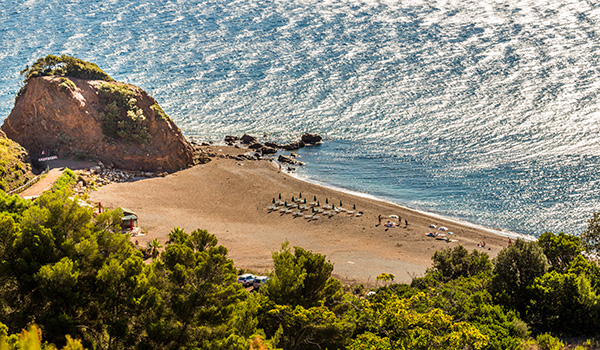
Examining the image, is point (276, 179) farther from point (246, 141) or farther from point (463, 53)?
point (463, 53)

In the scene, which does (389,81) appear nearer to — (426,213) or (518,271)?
(426,213)

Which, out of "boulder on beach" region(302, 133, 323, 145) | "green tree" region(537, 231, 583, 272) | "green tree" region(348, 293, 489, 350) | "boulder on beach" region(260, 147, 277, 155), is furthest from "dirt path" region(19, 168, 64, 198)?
"green tree" region(537, 231, 583, 272)

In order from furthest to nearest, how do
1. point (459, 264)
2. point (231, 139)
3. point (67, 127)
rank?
point (231, 139)
point (67, 127)
point (459, 264)

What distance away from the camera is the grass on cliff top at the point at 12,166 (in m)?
48.9

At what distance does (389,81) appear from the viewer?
92.8 meters

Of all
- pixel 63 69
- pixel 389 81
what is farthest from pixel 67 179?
pixel 389 81

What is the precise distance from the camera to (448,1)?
122 m

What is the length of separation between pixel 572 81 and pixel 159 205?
223 feet

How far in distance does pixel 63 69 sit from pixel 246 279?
4189 centimetres

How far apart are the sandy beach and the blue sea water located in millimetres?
5194

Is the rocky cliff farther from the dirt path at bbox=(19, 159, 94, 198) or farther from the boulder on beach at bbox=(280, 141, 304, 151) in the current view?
the boulder on beach at bbox=(280, 141, 304, 151)

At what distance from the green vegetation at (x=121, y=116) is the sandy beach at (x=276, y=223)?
6725mm

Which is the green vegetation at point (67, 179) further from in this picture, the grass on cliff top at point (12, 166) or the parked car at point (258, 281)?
the parked car at point (258, 281)

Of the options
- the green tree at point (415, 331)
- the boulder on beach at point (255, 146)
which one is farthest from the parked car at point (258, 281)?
the boulder on beach at point (255, 146)
